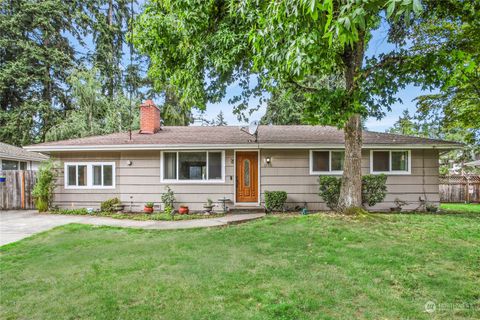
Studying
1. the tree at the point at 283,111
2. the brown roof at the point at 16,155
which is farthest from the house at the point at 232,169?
the tree at the point at 283,111

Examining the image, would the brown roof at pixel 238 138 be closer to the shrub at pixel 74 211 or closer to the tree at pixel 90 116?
the shrub at pixel 74 211

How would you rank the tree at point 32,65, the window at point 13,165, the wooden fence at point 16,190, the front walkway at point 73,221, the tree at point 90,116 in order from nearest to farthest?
the front walkway at point 73,221 → the wooden fence at point 16,190 → the window at point 13,165 → the tree at point 90,116 → the tree at point 32,65

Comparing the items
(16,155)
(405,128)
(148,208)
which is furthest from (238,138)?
(405,128)

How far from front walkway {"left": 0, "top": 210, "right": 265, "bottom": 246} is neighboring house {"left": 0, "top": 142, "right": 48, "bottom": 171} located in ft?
18.2

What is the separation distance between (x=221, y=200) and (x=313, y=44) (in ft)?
22.5

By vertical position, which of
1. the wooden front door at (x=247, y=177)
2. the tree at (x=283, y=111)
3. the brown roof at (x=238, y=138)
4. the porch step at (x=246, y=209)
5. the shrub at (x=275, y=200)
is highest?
the tree at (x=283, y=111)

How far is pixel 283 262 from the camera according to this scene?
4.71 meters

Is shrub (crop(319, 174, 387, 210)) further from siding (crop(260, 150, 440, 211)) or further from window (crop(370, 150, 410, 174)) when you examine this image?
window (crop(370, 150, 410, 174))

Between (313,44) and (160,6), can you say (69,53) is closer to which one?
(160,6)

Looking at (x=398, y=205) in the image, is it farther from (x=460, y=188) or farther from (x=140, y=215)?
(x=140, y=215)

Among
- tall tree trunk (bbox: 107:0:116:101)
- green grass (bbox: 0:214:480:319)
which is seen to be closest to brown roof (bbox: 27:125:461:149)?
green grass (bbox: 0:214:480:319)

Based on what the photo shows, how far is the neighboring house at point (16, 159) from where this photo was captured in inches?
535

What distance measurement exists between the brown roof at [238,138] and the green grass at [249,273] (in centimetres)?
377

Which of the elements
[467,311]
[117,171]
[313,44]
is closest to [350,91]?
[313,44]
